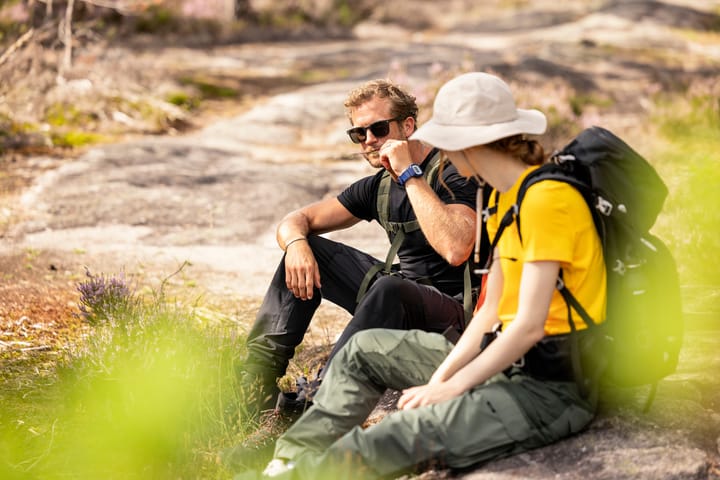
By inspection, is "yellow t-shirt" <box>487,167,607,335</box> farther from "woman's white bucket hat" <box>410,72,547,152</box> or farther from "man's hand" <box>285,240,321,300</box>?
"man's hand" <box>285,240,321,300</box>

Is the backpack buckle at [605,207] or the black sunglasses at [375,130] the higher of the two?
the backpack buckle at [605,207]

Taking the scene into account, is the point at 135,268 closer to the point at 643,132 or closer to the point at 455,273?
→ the point at 455,273

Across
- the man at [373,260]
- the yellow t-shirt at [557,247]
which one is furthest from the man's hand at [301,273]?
the yellow t-shirt at [557,247]

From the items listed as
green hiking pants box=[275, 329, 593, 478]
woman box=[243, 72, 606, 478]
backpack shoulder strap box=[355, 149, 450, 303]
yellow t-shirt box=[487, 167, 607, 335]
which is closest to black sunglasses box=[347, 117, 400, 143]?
backpack shoulder strap box=[355, 149, 450, 303]

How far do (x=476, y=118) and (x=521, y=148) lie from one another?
185 mm

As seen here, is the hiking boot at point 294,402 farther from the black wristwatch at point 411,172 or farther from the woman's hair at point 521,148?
the woman's hair at point 521,148

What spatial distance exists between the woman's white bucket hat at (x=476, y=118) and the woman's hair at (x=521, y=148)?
6cm

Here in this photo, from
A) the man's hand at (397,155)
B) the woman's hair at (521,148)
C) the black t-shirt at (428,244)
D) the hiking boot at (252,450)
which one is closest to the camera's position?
the woman's hair at (521,148)

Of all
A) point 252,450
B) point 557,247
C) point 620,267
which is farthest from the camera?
point 252,450

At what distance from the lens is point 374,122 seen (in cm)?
410

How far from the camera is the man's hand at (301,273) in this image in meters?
3.91

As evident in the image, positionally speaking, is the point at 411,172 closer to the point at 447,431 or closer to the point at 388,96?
the point at 388,96

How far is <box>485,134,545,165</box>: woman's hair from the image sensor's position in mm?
2957

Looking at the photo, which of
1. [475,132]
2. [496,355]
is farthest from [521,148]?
[496,355]
